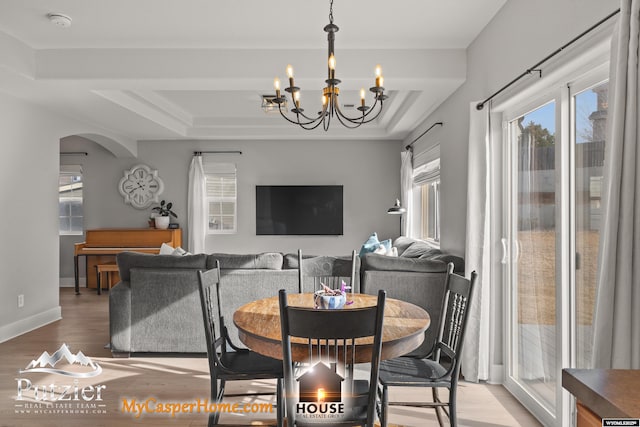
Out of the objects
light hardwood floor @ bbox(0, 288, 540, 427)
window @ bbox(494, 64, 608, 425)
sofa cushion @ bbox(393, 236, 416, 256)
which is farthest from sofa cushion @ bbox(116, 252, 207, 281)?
sofa cushion @ bbox(393, 236, 416, 256)

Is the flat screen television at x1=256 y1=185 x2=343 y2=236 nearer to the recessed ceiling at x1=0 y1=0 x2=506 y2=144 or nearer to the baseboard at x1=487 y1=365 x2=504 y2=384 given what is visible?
the recessed ceiling at x1=0 y1=0 x2=506 y2=144

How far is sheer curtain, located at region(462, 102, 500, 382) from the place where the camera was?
3291 mm

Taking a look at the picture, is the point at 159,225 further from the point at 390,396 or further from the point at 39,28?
the point at 390,396

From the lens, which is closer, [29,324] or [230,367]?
[230,367]

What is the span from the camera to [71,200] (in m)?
7.76

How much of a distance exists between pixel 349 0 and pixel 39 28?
2443 millimetres

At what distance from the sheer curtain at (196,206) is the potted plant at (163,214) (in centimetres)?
32

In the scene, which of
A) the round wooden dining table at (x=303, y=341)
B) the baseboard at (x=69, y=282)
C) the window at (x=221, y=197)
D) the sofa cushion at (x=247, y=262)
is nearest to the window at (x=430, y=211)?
the sofa cushion at (x=247, y=262)

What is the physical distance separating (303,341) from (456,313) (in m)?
1.09

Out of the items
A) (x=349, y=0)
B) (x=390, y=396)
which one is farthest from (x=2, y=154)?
(x=390, y=396)

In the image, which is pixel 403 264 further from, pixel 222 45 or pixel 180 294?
pixel 222 45

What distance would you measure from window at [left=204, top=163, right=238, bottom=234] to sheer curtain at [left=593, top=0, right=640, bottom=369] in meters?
6.60

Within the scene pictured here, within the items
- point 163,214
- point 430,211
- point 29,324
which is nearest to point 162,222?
point 163,214

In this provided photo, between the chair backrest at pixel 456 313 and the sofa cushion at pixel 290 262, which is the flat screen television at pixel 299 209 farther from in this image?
the chair backrest at pixel 456 313
